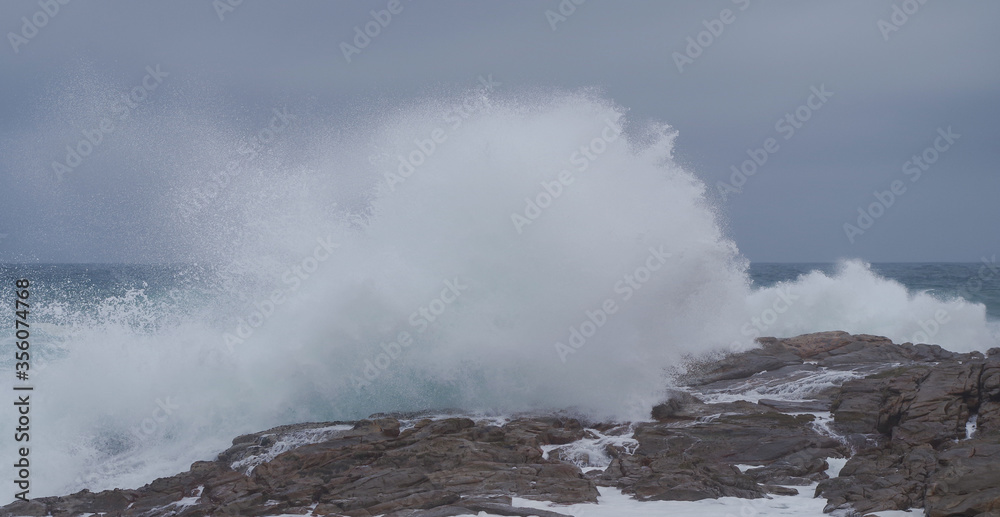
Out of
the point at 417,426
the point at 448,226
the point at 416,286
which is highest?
the point at 448,226

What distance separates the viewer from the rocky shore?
823 cm

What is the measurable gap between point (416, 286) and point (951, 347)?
18.0 meters

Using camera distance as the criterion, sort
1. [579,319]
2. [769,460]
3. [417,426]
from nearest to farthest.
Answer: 1. [769,460]
2. [417,426]
3. [579,319]

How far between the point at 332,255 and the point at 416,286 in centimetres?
227

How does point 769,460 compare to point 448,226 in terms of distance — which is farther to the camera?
point 448,226

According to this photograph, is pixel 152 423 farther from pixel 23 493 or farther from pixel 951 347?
pixel 951 347

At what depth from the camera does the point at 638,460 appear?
1002 centimetres

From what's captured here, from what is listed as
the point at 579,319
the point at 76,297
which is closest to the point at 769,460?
the point at 579,319

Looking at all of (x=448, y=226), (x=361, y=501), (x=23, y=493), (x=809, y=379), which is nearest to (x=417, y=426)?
(x=361, y=501)

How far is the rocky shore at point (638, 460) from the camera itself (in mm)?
8234

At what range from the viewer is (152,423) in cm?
1416

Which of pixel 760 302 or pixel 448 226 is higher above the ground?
pixel 760 302

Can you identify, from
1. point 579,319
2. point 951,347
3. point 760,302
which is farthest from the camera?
point 760,302

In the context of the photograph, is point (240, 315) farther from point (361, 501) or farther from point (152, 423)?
point (361, 501)
